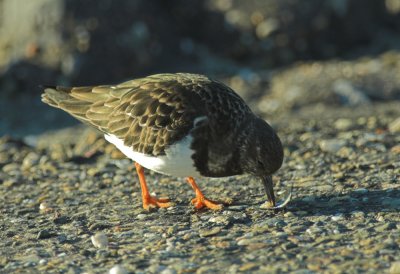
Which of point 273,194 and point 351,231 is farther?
point 273,194

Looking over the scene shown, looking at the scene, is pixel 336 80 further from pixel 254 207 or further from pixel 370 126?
pixel 254 207

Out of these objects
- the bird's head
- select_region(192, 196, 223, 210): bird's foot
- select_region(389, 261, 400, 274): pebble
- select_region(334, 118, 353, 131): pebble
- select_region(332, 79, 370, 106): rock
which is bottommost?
select_region(389, 261, 400, 274): pebble

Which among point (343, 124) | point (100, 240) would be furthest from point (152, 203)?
point (343, 124)

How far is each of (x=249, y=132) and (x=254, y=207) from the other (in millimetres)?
655

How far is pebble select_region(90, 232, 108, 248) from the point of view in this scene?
5.88 meters

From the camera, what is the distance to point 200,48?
477 inches


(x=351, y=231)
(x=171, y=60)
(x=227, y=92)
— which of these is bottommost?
(x=351, y=231)

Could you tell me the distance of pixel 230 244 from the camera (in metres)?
5.70

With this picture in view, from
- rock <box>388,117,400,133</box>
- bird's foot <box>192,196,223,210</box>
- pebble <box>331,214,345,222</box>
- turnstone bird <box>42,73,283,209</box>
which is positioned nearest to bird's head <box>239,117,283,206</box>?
turnstone bird <box>42,73,283,209</box>

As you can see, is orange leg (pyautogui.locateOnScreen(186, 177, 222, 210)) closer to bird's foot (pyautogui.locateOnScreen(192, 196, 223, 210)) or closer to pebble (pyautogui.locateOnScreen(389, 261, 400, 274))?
bird's foot (pyautogui.locateOnScreen(192, 196, 223, 210))

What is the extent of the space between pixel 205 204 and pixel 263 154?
743 millimetres

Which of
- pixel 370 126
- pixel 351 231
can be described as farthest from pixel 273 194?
pixel 370 126

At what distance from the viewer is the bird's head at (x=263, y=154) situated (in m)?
6.29

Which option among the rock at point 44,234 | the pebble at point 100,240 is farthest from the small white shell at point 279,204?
the rock at point 44,234
